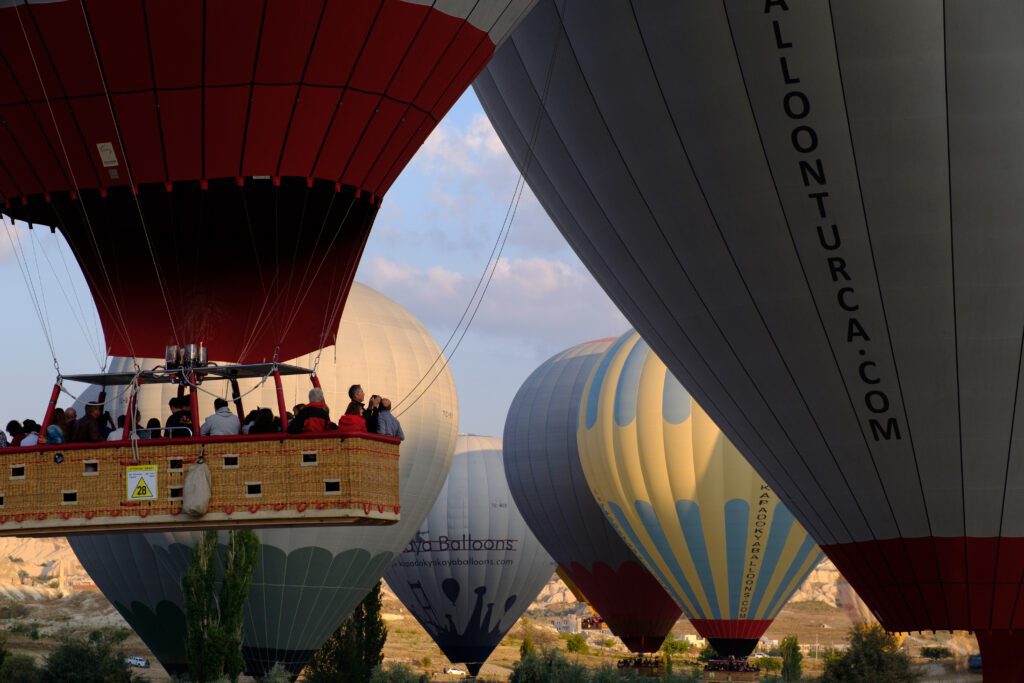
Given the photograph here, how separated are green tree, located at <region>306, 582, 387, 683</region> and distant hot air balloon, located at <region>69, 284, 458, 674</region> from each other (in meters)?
3.58

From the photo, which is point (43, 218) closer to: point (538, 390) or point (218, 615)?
point (218, 615)

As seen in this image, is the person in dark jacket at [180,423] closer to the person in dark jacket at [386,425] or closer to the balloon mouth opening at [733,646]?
the person in dark jacket at [386,425]

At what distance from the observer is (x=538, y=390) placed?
133ft

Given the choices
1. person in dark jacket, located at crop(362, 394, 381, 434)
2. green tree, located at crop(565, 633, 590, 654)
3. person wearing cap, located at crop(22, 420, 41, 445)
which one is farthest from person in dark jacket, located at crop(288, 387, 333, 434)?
green tree, located at crop(565, 633, 590, 654)

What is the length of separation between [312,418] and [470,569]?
105ft

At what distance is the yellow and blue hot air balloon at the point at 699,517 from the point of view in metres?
30.2

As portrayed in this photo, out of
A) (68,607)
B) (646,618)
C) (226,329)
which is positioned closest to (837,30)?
(226,329)

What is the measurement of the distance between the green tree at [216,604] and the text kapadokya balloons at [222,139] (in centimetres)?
1594

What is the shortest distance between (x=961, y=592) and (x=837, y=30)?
6318 millimetres

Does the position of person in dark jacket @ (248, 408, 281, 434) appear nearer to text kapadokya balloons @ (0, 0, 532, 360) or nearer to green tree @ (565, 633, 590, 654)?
text kapadokya balloons @ (0, 0, 532, 360)

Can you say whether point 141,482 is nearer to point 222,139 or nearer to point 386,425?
point 386,425

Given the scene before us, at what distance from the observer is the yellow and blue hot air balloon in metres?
30.2

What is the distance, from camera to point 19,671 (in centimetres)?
3394

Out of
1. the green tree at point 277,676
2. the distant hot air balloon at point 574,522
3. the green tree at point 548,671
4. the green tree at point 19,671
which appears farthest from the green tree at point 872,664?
the green tree at point 19,671
